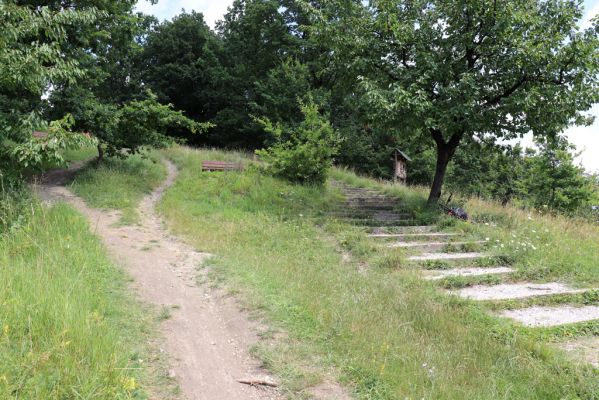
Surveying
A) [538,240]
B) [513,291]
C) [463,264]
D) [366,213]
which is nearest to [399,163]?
[366,213]

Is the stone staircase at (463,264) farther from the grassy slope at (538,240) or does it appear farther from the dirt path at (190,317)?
the dirt path at (190,317)

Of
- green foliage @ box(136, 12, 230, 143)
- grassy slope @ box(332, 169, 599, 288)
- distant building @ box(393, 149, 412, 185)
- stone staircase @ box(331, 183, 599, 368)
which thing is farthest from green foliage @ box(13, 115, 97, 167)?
green foliage @ box(136, 12, 230, 143)

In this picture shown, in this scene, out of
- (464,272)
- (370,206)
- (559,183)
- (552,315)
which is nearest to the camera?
(552,315)

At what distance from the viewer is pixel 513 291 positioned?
623 cm

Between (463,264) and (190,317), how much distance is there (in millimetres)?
5286

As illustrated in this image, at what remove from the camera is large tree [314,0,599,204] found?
28.5ft

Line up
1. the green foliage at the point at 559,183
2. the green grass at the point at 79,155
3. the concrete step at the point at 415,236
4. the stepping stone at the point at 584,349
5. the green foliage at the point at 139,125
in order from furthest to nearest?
the green foliage at the point at 559,183
the green grass at the point at 79,155
the green foliage at the point at 139,125
the concrete step at the point at 415,236
the stepping stone at the point at 584,349

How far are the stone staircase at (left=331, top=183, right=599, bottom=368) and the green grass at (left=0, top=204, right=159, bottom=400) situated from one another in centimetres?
460

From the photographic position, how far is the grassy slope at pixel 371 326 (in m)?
3.47

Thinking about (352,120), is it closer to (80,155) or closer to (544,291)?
(80,155)

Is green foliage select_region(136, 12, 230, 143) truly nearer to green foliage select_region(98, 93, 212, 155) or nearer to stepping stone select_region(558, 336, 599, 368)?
green foliage select_region(98, 93, 212, 155)

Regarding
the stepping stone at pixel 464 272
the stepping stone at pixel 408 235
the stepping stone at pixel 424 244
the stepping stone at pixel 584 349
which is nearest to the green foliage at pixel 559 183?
the stepping stone at pixel 408 235

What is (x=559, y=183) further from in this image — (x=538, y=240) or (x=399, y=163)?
(x=538, y=240)

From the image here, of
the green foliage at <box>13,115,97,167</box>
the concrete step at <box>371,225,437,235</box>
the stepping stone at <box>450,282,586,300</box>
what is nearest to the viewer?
the green foliage at <box>13,115,97,167</box>
